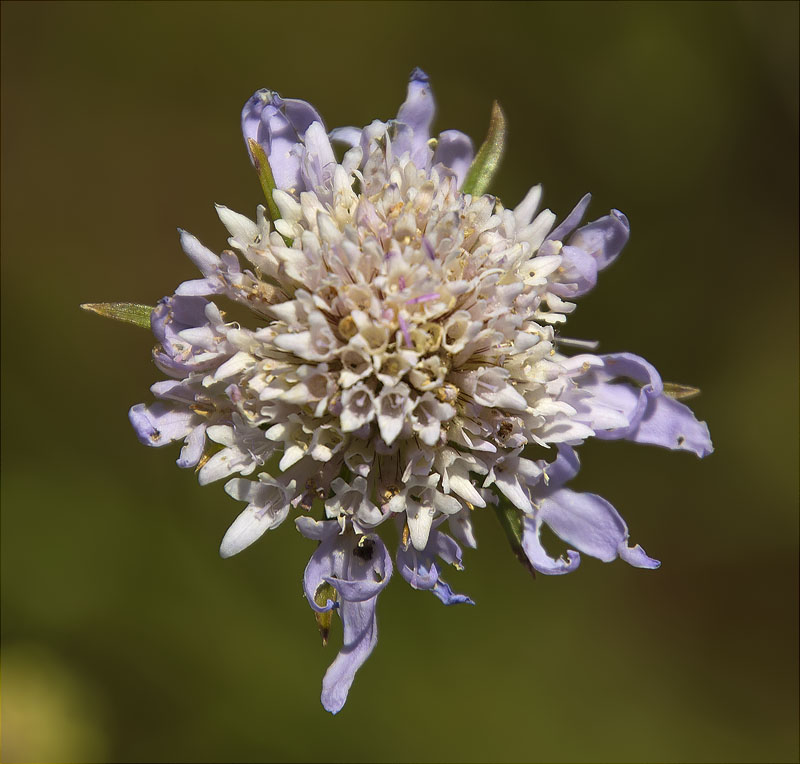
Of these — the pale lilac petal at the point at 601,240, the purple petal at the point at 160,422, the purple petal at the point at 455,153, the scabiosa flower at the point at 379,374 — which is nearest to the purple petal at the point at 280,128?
the scabiosa flower at the point at 379,374

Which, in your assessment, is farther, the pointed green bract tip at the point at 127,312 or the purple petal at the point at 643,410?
the purple petal at the point at 643,410

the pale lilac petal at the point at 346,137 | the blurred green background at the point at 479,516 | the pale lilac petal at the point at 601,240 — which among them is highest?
the pale lilac petal at the point at 601,240

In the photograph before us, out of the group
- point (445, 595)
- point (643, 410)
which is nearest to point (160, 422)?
point (445, 595)

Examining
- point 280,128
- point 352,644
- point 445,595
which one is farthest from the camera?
point 280,128

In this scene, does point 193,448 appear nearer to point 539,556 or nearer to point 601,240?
point 539,556

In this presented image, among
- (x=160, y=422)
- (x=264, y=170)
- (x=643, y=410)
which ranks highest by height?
(x=264, y=170)

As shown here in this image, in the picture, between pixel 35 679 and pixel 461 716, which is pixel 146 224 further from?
pixel 461 716

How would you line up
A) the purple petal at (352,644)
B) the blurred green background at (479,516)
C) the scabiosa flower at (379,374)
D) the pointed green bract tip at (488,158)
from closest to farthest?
1. the scabiosa flower at (379,374)
2. the purple petal at (352,644)
3. the pointed green bract tip at (488,158)
4. the blurred green background at (479,516)

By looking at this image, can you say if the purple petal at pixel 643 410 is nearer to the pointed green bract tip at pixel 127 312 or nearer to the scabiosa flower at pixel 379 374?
the scabiosa flower at pixel 379 374

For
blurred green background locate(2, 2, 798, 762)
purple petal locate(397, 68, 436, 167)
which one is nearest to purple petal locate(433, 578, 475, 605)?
purple petal locate(397, 68, 436, 167)
